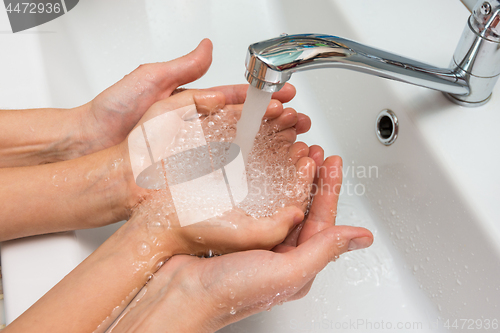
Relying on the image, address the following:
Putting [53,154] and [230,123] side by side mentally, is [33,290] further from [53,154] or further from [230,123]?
[230,123]

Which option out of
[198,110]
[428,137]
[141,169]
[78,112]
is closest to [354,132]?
[428,137]

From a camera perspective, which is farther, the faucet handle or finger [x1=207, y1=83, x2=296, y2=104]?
finger [x1=207, y1=83, x2=296, y2=104]

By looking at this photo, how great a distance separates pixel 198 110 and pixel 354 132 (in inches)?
13.0

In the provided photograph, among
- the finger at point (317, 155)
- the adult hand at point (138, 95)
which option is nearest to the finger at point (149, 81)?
the adult hand at point (138, 95)

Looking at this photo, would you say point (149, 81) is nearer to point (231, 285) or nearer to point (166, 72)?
point (166, 72)

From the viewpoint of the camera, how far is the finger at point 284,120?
2.42ft

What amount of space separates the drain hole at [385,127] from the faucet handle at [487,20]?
8.2 inches

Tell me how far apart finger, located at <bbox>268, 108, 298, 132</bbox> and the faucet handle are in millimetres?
317

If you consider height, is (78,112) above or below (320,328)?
above

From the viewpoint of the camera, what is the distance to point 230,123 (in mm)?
760

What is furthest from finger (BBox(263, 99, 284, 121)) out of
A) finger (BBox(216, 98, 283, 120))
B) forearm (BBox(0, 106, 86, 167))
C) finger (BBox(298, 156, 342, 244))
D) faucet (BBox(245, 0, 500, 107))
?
forearm (BBox(0, 106, 86, 167))

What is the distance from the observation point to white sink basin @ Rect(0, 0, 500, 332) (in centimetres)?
58

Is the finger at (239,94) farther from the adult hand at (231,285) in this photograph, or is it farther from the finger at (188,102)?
the adult hand at (231,285)

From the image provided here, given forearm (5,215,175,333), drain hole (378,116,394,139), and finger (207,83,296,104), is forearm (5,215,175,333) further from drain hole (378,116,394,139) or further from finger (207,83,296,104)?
drain hole (378,116,394,139)
